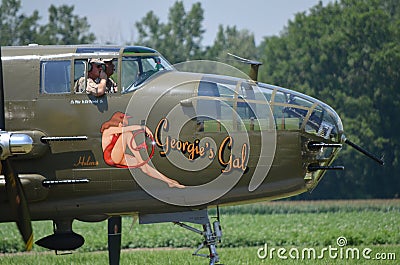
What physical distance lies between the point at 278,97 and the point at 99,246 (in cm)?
1180

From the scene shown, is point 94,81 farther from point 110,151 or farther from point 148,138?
point 148,138

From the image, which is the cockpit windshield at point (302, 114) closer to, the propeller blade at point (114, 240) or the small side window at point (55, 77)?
the small side window at point (55, 77)

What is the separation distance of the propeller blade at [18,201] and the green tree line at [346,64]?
34469 millimetres

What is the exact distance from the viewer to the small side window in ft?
42.3

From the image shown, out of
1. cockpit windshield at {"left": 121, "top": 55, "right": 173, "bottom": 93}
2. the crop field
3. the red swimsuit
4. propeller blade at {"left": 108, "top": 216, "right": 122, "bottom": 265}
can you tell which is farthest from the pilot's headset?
propeller blade at {"left": 108, "top": 216, "right": 122, "bottom": 265}

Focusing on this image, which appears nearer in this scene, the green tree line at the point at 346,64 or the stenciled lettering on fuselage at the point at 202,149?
the stenciled lettering on fuselage at the point at 202,149

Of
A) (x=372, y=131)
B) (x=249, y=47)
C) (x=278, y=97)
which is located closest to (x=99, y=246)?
(x=278, y=97)

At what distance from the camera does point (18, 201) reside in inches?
489

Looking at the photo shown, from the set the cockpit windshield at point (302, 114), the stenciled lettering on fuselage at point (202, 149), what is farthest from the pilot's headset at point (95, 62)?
the cockpit windshield at point (302, 114)

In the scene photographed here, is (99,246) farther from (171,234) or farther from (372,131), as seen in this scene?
(372,131)

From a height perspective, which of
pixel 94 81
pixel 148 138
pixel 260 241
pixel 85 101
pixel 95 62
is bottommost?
pixel 260 241

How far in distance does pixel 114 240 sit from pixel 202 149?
3002mm

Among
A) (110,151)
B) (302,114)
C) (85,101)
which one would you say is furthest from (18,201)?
(302,114)

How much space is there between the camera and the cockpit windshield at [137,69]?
13.0m
